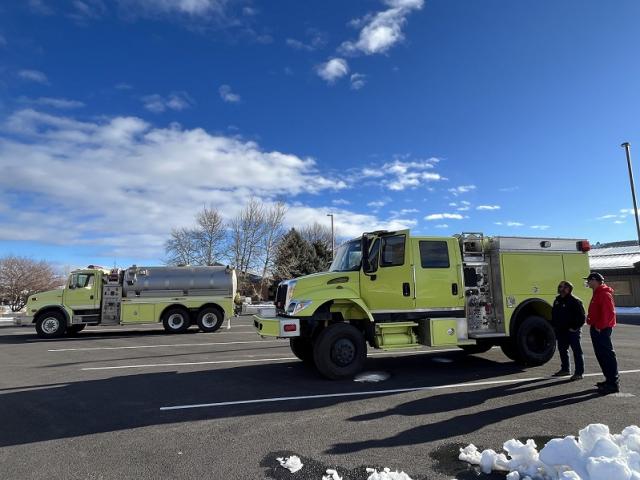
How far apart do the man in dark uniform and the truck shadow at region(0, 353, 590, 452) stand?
1.00 meters

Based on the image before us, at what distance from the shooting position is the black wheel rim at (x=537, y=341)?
9.73 metres

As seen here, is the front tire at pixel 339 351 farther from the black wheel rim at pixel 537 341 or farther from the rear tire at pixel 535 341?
the black wheel rim at pixel 537 341

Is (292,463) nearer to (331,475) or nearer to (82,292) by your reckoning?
(331,475)

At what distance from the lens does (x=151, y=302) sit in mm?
19453

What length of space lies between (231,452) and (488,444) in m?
2.77

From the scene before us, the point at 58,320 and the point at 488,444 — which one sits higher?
the point at 58,320

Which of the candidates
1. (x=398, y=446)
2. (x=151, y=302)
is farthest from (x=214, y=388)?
(x=151, y=302)

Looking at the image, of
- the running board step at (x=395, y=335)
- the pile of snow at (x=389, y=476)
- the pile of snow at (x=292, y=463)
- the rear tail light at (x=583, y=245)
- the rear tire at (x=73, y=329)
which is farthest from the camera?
the rear tire at (x=73, y=329)

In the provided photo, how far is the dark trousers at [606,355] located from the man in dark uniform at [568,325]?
93 cm

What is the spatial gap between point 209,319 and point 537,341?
14.0 metres

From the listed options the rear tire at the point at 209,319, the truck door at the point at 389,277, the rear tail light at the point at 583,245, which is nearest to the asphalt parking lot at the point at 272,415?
the truck door at the point at 389,277

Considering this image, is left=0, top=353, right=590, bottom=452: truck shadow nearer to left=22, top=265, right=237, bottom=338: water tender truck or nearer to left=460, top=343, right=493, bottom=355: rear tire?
left=460, top=343, right=493, bottom=355: rear tire

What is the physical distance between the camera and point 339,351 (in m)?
8.54

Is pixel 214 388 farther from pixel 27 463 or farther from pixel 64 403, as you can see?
pixel 27 463
